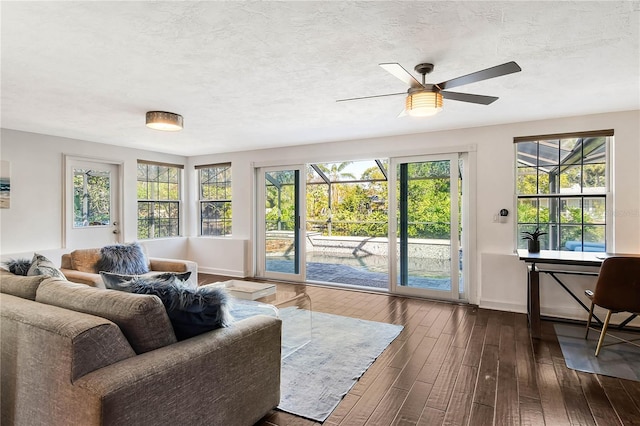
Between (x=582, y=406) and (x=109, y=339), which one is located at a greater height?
(x=109, y=339)

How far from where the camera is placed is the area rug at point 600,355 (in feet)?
8.75

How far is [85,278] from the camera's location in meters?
3.60

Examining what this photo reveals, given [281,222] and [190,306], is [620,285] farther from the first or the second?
[281,222]

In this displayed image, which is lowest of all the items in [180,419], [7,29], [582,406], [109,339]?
[582,406]

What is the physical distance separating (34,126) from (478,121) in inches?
218

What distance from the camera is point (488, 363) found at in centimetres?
280

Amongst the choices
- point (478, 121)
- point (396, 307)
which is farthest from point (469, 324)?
point (478, 121)

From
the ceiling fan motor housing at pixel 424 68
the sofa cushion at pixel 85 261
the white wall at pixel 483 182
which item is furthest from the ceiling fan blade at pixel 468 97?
the sofa cushion at pixel 85 261

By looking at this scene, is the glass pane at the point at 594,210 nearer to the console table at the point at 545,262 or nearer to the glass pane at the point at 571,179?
the glass pane at the point at 571,179

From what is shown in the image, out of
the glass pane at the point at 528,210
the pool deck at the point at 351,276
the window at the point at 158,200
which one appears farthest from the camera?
the window at the point at 158,200

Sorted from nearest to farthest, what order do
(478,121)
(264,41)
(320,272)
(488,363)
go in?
(264,41)
(488,363)
(478,121)
(320,272)

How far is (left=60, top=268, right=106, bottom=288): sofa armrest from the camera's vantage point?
3529mm

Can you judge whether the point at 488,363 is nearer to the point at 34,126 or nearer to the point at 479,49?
the point at 479,49

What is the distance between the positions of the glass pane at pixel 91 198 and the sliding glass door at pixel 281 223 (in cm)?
248
